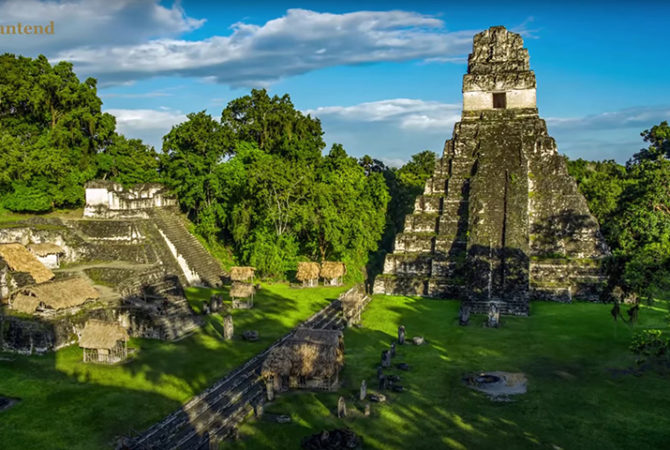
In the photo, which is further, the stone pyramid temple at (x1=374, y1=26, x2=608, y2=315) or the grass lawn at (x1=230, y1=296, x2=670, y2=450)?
the stone pyramid temple at (x1=374, y1=26, x2=608, y2=315)

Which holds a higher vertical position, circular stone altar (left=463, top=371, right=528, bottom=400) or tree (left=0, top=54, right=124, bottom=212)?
tree (left=0, top=54, right=124, bottom=212)

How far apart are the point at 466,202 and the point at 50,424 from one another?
24.8 meters

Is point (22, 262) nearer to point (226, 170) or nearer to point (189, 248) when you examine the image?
point (189, 248)

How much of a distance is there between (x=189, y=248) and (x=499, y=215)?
1897cm

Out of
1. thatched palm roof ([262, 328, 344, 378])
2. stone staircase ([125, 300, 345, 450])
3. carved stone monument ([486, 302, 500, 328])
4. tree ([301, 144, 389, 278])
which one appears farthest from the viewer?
tree ([301, 144, 389, 278])

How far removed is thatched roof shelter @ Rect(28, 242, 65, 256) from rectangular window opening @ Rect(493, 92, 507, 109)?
27975mm

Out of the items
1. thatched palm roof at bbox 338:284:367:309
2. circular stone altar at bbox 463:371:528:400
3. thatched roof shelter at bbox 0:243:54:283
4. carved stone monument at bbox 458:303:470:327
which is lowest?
circular stone altar at bbox 463:371:528:400

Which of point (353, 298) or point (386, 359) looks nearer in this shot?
point (386, 359)

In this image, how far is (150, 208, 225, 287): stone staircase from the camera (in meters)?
34.3

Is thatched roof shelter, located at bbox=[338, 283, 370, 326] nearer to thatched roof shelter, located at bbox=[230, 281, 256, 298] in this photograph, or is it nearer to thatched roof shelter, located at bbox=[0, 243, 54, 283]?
thatched roof shelter, located at bbox=[230, 281, 256, 298]

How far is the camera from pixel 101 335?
19750mm

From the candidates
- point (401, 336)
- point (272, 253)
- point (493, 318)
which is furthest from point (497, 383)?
point (272, 253)

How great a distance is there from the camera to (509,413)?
15703mm

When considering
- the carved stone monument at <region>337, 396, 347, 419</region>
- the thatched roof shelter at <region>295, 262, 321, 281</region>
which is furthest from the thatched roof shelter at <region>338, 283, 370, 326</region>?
the carved stone monument at <region>337, 396, 347, 419</region>
